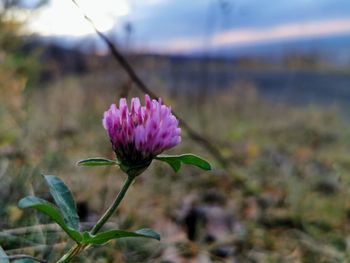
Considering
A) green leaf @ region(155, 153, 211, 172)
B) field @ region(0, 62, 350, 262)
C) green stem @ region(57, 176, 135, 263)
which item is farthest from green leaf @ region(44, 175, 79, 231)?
field @ region(0, 62, 350, 262)

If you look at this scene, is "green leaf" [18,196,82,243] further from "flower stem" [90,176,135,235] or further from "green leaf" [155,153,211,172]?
"green leaf" [155,153,211,172]

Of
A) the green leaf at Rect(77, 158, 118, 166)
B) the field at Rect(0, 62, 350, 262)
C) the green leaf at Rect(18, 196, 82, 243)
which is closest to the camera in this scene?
the green leaf at Rect(18, 196, 82, 243)

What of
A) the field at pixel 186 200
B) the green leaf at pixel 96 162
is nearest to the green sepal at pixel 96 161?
the green leaf at pixel 96 162

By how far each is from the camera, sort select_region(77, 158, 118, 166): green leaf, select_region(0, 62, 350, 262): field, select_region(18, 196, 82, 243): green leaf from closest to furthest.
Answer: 1. select_region(18, 196, 82, 243): green leaf
2. select_region(77, 158, 118, 166): green leaf
3. select_region(0, 62, 350, 262): field

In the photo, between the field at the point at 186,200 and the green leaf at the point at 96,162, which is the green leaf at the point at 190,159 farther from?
the field at the point at 186,200

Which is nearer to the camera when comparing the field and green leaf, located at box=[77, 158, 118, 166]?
green leaf, located at box=[77, 158, 118, 166]

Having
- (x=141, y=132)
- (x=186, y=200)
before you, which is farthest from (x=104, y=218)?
(x=186, y=200)

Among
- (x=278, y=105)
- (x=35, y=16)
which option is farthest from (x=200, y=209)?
(x=278, y=105)
